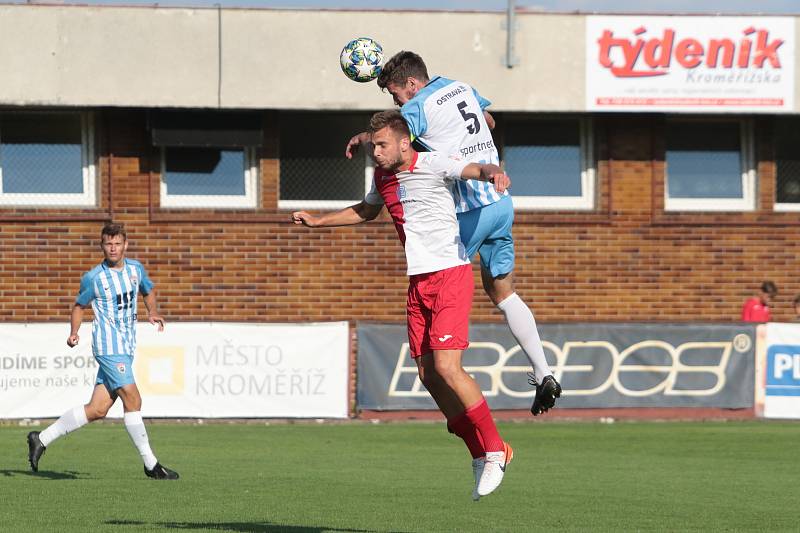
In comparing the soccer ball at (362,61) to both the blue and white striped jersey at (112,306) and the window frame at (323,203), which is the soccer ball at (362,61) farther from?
the window frame at (323,203)

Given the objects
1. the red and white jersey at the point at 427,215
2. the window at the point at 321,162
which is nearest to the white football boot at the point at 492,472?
the red and white jersey at the point at 427,215

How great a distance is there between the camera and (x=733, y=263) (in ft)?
71.7

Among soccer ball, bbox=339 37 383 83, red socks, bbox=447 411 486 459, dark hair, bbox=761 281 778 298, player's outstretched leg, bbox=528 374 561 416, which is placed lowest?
red socks, bbox=447 411 486 459

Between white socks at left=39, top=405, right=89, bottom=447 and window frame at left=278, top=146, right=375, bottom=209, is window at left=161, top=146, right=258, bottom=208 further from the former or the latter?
white socks at left=39, top=405, right=89, bottom=447

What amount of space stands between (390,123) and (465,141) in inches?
21.1

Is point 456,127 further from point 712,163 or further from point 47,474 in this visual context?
point 712,163

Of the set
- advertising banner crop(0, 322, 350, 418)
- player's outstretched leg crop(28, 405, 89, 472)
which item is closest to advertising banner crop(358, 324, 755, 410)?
advertising banner crop(0, 322, 350, 418)

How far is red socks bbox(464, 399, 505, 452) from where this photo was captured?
7.82 meters

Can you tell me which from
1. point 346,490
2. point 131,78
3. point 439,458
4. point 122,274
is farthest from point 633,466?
point 131,78

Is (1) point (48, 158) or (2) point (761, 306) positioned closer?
(2) point (761, 306)

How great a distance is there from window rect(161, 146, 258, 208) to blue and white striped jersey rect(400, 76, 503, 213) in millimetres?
13138

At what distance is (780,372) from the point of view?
730 inches

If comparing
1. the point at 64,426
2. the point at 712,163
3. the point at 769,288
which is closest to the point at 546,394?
the point at 64,426

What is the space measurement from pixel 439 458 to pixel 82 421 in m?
3.64
